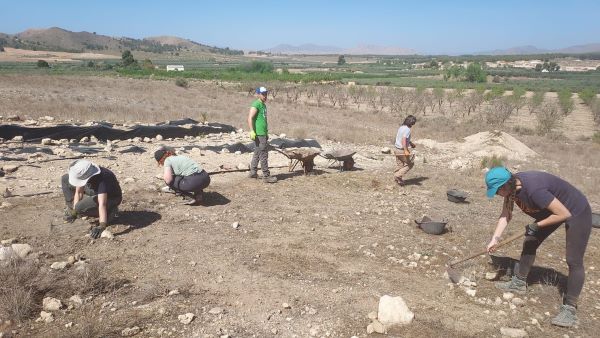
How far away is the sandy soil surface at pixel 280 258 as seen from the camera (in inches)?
144

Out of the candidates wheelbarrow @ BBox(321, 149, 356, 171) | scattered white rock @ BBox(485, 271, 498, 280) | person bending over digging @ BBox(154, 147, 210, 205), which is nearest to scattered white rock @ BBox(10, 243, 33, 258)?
person bending over digging @ BBox(154, 147, 210, 205)

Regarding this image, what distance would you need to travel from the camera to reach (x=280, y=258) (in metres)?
4.87

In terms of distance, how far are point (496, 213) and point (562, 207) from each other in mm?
3661

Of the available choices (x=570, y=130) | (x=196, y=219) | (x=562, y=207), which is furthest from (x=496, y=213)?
(x=570, y=130)

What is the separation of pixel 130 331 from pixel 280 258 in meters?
1.87

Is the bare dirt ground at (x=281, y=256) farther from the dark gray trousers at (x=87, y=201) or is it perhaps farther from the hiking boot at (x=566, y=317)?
the dark gray trousers at (x=87, y=201)

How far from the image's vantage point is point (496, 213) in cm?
697

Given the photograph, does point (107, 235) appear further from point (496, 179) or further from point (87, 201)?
point (496, 179)

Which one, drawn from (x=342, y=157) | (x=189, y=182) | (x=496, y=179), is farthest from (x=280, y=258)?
(x=342, y=157)

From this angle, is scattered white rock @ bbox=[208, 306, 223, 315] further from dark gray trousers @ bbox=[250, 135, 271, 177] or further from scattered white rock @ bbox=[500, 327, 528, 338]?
dark gray trousers @ bbox=[250, 135, 271, 177]

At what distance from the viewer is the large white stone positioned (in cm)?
367

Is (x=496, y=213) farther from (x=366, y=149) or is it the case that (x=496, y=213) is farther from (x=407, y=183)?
(x=366, y=149)

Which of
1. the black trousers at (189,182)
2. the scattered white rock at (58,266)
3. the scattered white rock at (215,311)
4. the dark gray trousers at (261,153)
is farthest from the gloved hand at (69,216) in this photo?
the dark gray trousers at (261,153)

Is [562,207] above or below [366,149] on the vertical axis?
above
